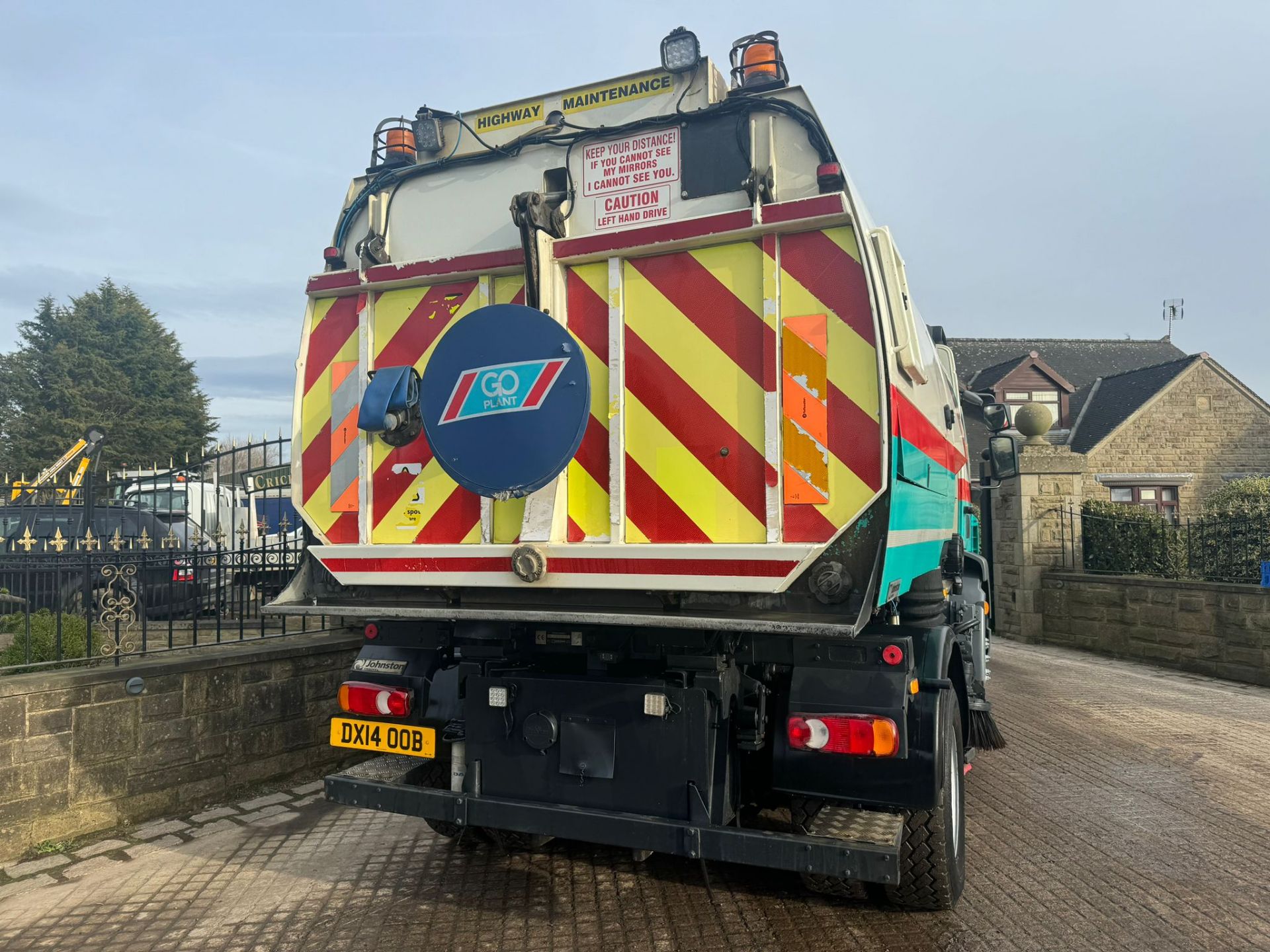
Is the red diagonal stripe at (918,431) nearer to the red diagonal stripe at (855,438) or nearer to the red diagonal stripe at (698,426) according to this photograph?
the red diagonal stripe at (855,438)

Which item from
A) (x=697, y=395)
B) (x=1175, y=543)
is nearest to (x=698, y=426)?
(x=697, y=395)

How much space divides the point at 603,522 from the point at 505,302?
1.03 metres

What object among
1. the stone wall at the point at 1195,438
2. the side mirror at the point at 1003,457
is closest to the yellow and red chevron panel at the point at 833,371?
the side mirror at the point at 1003,457

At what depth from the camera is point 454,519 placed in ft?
12.0

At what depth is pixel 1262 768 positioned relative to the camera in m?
6.10

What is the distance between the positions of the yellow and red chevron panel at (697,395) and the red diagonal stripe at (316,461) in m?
1.47

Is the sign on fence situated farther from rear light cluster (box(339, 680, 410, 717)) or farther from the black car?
rear light cluster (box(339, 680, 410, 717))

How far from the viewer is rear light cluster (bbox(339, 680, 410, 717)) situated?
3889 mm

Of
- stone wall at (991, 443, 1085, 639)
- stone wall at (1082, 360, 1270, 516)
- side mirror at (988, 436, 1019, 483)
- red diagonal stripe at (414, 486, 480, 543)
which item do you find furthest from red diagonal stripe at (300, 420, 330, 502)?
stone wall at (1082, 360, 1270, 516)

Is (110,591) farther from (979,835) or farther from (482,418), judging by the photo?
(979,835)

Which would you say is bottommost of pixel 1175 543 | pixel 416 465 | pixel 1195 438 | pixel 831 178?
pixel 1175 543

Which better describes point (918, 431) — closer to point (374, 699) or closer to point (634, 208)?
point (634, 208)

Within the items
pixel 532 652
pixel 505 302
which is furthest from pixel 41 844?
pixel 505 302

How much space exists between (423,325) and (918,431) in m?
2.17
